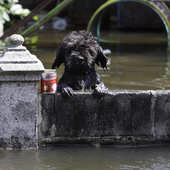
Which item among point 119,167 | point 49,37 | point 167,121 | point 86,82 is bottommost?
point 119,167

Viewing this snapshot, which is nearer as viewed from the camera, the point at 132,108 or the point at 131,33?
the point at 132,108

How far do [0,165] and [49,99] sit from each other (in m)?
1.03

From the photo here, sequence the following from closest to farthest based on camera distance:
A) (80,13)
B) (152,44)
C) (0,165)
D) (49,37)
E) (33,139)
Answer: (0,165)
(33,139)
(152,44)
(49,37)
(80,13)

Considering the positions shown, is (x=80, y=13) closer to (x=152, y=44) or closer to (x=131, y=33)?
(x=131, y=33)

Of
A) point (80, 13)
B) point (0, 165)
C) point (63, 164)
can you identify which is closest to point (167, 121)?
point (63, 164)

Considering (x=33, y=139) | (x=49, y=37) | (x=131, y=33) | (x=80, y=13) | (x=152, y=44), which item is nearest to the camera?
(x=33, y=139)

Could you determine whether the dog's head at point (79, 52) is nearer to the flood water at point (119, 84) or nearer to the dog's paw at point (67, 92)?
the dog's paw at point (67, 92)

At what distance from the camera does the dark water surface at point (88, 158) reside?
5945 mm

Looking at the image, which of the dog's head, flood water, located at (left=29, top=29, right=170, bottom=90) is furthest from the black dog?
flood water, located at (left=29, top=29, right=170, bottom=90)

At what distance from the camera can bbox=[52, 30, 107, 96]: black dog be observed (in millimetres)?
6293

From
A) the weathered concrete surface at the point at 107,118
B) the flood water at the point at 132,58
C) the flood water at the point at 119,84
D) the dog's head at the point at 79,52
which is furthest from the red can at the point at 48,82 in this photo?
the flood water at the point at 132,58

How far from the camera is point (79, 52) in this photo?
6309mm

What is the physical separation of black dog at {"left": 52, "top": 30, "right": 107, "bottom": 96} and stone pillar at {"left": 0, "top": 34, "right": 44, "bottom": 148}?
45 centimetres

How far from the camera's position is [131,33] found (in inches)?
771
